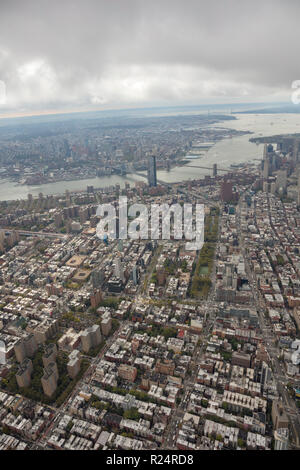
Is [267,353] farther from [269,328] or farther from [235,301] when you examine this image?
[235,301]

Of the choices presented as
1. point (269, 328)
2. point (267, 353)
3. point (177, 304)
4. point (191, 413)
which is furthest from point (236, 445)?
point (177, 304)

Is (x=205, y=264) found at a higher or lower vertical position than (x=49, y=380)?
higher

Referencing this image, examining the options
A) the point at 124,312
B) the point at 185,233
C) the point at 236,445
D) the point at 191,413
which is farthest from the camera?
the point at 185,233

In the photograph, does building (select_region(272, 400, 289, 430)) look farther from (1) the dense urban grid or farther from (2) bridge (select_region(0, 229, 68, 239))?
(2) bridge (select_region(0, 229, 68, 239))

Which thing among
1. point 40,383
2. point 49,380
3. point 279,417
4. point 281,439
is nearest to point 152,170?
point 40,383

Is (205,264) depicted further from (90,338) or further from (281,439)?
(281,439)

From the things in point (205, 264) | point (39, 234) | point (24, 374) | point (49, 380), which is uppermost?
point (39, 234)

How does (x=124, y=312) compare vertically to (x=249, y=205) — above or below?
below
